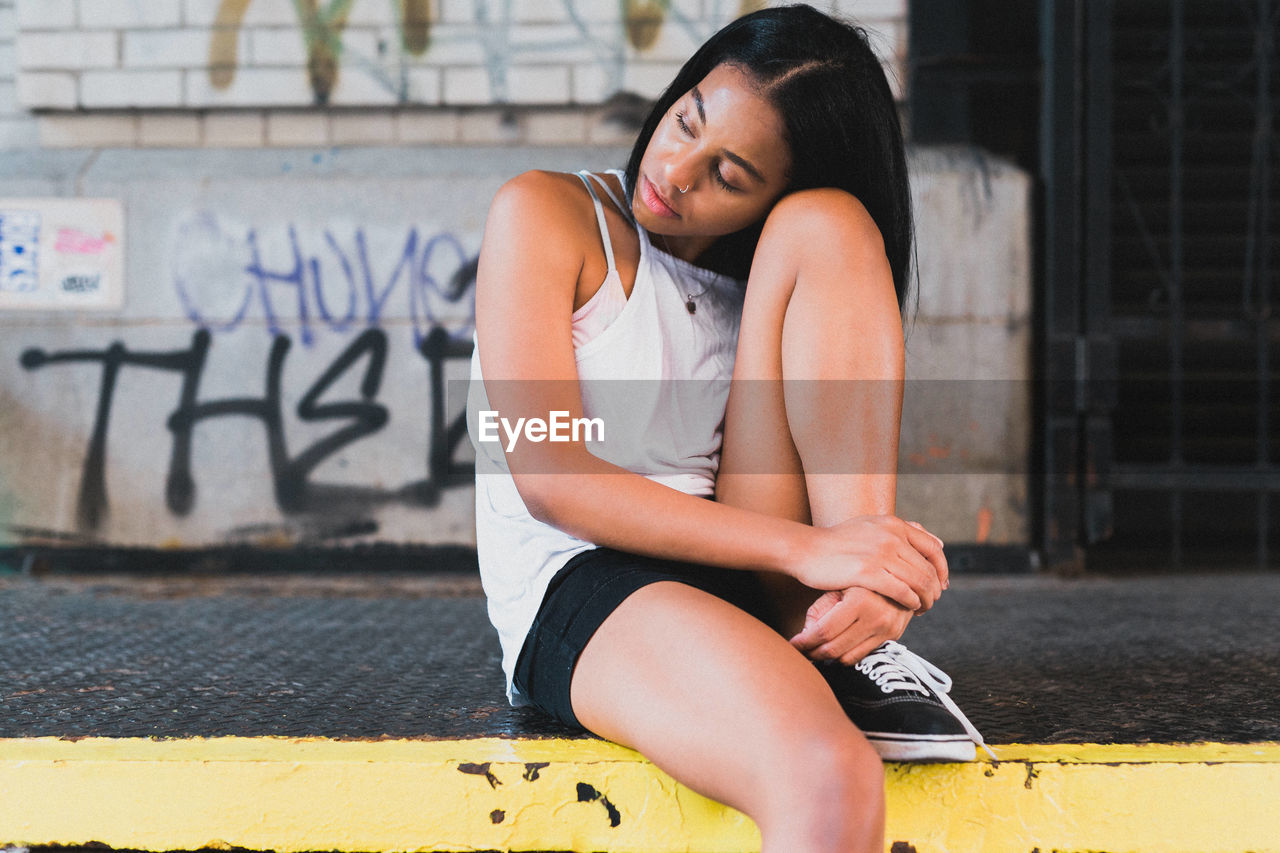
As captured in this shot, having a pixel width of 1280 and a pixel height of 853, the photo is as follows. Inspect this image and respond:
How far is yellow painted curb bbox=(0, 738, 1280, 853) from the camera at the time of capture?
1250mm

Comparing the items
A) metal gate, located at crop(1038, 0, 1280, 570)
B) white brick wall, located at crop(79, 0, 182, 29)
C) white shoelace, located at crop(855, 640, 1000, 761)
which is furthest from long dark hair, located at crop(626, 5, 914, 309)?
white brick wall, located at crop(79, 0, 182, 29)

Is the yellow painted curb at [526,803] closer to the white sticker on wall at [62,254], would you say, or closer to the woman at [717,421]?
the woman at [717,421]

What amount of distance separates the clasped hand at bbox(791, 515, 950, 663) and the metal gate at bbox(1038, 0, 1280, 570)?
7.69 feet

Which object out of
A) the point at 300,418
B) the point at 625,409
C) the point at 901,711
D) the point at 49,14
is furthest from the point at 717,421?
the point at 49,14

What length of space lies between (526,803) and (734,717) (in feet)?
1.31

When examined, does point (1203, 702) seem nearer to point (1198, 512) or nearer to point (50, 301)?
point (1198, 512)

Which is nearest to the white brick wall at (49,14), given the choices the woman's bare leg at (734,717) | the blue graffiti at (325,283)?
the blue graffiti at (325,283)

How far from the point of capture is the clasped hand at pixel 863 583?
3.96 feet

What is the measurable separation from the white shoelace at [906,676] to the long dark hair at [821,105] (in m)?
0.67

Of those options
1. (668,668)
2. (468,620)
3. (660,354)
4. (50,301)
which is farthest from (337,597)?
(668,668)

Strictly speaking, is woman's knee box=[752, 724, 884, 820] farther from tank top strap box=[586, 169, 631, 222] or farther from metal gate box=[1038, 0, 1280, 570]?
metal gate box=[1038, 0, 1280, 570]

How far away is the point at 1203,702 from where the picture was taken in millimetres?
1591

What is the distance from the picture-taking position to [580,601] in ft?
4.14

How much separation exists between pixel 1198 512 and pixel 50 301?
14.2 feet
